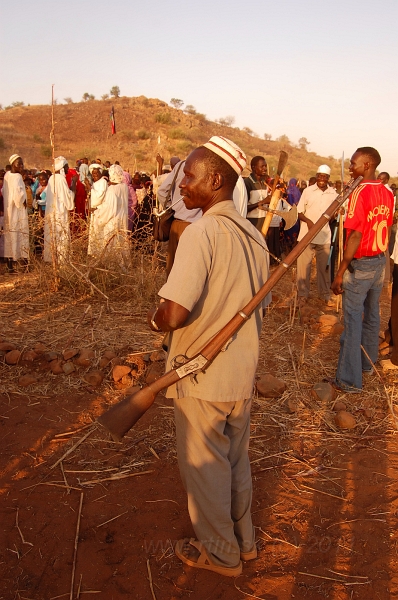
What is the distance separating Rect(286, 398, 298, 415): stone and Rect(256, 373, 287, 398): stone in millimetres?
115

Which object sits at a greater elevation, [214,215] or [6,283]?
[214,215]

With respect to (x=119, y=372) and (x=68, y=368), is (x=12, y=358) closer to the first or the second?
(x=68, y=368)

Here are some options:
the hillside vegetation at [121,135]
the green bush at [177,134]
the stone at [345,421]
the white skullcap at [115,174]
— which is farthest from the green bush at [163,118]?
the stone at [345,421]

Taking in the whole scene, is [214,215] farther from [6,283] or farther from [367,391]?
[6,283]

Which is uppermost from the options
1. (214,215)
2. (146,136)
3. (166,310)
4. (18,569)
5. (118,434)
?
(146,136)

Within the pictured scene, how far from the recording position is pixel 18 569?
237 centimetres

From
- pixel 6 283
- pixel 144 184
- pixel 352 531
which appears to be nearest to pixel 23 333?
pixel 6 283

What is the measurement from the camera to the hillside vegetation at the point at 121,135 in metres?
27.6

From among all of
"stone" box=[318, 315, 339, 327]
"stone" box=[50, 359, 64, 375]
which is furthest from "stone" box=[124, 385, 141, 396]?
"stone" box=[318, 315, 339, 327]

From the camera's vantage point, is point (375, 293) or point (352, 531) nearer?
point (352, 531)

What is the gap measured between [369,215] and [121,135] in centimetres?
2840

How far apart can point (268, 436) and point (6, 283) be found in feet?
16.8

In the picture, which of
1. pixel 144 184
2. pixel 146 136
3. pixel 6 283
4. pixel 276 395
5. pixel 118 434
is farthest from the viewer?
pixel 146 136

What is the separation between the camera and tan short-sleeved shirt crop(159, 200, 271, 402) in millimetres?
1868
